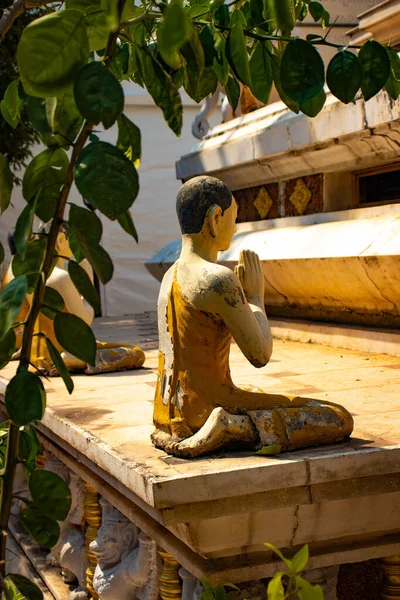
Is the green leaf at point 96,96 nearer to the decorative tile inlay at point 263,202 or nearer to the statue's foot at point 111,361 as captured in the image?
the statue's foot at point 111,361

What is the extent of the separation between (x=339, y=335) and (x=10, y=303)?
4.49m

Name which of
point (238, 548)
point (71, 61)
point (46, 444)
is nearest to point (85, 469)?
point (46, 444)

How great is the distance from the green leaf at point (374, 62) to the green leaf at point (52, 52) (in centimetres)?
46

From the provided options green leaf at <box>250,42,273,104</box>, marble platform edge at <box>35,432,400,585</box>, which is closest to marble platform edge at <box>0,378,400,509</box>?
marble platform edge at <box>35,432,400,585</box>

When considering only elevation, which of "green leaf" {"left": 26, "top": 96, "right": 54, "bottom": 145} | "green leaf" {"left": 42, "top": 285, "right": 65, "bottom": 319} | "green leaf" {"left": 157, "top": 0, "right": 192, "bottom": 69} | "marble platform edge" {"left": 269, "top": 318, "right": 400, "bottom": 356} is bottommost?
"marble platform edge" {"left": 269, "top": 318, "right": 400, "bottom": 356}

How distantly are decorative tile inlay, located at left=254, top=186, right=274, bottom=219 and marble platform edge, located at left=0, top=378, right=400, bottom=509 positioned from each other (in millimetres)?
3988

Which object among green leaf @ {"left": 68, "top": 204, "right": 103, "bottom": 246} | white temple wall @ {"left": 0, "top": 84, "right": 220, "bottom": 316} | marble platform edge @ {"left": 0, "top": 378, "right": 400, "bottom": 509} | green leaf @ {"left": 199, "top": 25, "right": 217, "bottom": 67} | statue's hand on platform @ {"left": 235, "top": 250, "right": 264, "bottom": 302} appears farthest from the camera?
white temple wall @ {"left": 0, "top": 84, "right": 220, "bottom": 316}

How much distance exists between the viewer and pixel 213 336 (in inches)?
107

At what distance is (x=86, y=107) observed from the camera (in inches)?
41.8

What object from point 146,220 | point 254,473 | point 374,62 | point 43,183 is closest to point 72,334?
point 43,183

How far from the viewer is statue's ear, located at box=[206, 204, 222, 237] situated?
109 inches

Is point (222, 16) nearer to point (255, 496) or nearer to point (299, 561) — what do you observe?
point (299, 561)

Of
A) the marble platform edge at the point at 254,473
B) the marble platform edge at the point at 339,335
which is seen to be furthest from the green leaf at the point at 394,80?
the marble platform edge at the point at 339,335

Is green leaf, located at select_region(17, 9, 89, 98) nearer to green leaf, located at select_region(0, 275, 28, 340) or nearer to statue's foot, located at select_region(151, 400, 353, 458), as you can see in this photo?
green leaf, located at select_region(0, 275, 28, 340)
